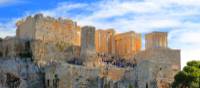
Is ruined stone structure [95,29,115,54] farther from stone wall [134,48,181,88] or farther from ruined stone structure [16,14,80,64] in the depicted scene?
stone wall [134,48,181,88]

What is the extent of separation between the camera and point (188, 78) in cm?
6606

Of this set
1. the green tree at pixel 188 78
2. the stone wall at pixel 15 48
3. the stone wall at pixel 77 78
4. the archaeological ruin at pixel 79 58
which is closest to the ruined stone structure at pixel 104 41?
the archaeological ruin at pixel 79 58

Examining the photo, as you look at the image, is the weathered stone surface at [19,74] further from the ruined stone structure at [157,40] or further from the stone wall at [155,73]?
the ruined stone structure at [157,40]

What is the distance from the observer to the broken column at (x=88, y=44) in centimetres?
7381

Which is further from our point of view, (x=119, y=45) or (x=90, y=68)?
(x=119, y=45)

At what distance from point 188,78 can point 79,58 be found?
1348 cm

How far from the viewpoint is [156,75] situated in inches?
2724

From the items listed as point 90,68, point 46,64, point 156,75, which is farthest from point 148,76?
point 46,64

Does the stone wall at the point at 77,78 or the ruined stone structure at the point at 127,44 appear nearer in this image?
the stone wall at the point at 77,78

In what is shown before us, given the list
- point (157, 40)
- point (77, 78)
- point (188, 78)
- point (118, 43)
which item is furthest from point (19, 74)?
point (188, 78)

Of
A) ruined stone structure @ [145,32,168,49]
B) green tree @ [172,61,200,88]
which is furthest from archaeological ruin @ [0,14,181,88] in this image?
green tree @ [172,61,200,88]

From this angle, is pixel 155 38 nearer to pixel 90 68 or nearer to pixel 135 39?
pixel 135 39

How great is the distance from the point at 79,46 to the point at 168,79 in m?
11.0

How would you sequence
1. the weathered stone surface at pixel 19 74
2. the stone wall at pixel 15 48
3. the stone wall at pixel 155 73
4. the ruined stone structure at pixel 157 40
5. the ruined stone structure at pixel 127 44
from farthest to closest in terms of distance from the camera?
1. the ruined stone structure at pixel 127 44
2. the ruined stone structure at pixel 157 40
3. the stone wall at pixel 15 48
4. the weathered stone surface at pixel 19 74
5. the stone wall at pixel 155 73
